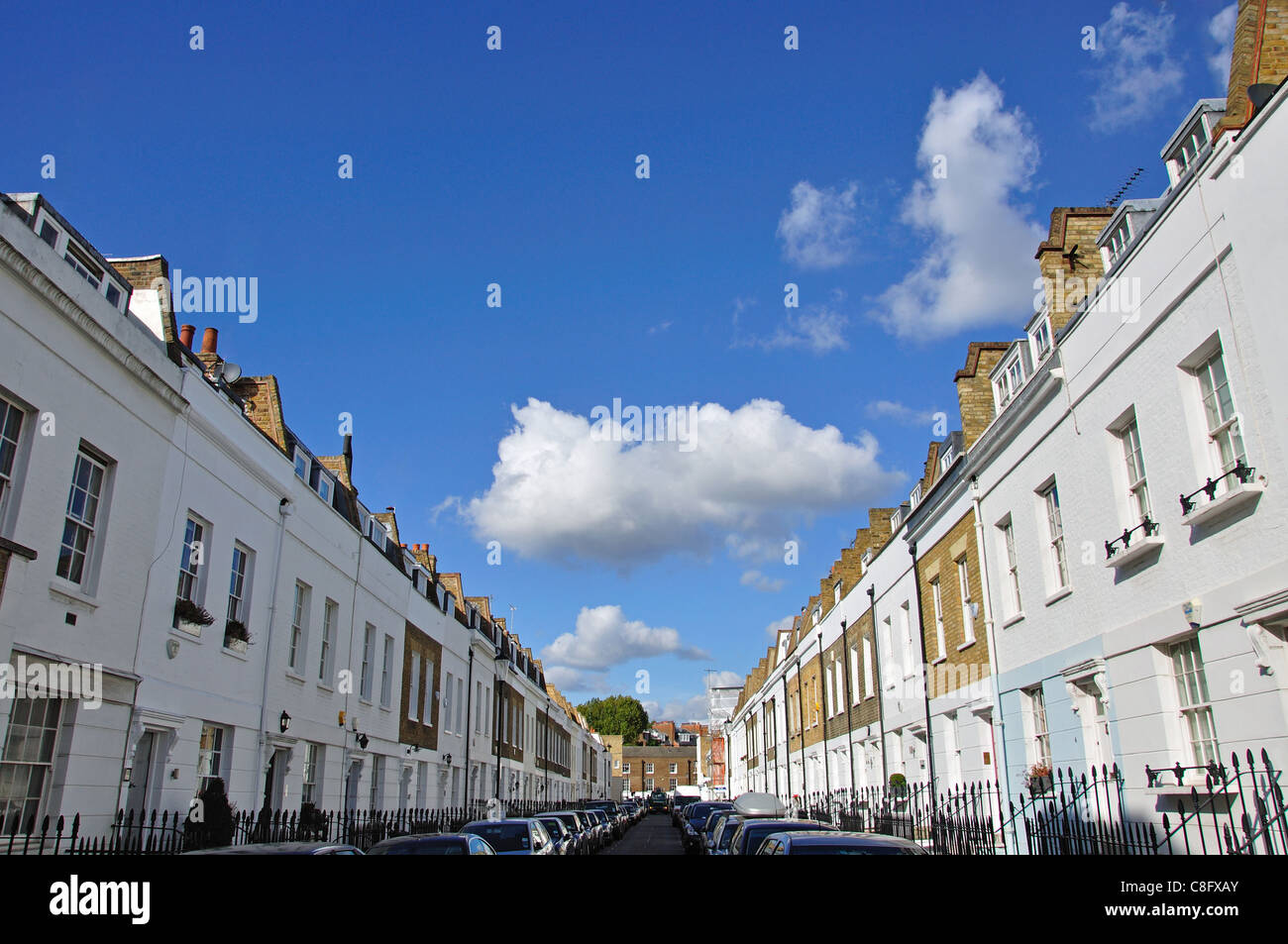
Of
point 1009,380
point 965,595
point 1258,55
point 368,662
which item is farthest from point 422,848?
point 368,662

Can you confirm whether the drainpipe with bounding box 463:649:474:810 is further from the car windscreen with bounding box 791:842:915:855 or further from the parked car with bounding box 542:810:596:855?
the car windscreen with bounding box 791:842:915:855

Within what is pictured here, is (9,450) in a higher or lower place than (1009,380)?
lower

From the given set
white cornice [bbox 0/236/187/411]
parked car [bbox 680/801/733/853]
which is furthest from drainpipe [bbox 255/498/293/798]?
parked car [bbox 680/801/733/853]

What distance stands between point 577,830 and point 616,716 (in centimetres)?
11819

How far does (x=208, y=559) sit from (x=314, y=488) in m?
5.82

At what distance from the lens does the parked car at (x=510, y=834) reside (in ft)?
45.0

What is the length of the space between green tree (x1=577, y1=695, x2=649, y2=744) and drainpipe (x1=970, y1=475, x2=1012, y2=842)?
409 ft

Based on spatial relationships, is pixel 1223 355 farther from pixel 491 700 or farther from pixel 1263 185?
pixel 491 700

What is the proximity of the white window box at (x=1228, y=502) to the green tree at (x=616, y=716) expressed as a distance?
132 meters

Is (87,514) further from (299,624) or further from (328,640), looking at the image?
(328,640)

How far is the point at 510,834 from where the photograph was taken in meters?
14.0

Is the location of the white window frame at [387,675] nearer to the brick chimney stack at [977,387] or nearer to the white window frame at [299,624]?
the white window frame at [299,624]

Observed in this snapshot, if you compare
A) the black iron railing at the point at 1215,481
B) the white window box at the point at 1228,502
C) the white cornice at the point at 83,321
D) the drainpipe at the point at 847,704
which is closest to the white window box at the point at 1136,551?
the black iron railing at the point at 1215,481

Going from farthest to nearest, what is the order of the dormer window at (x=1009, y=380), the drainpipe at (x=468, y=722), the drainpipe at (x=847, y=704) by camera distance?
1. the drainpipe at (x=468, y=722)
2. the drainpipe at (x=847, y=704)
3. the dormer window at (x=1009, y=380)
